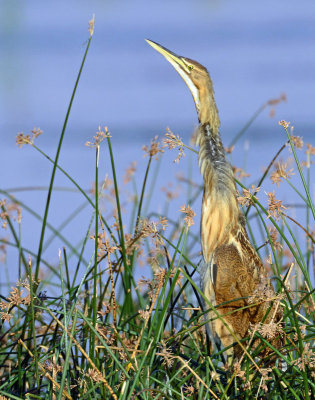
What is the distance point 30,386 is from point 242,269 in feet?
2.57

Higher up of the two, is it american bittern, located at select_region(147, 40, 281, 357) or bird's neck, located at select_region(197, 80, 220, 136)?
bird's neck, located at select_region(197, 80, 220, 136)

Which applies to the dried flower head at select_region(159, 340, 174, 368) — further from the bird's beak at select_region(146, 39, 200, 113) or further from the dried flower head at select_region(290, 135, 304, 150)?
the bird's beak at select_region(146, 39, 200, 113)

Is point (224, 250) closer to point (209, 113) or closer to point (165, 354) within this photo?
point (209, 113)

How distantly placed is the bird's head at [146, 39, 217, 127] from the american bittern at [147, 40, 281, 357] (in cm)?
2

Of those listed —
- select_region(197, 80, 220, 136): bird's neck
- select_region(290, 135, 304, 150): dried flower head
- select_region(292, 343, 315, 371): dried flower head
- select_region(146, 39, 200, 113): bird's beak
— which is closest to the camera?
select_region(292, 343, 315, 371): dried flower head

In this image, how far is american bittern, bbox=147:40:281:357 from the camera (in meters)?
2.59

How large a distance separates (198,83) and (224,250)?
26.8 inches

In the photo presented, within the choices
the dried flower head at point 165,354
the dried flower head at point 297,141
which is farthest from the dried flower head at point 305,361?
the dried flower head at point 297,141

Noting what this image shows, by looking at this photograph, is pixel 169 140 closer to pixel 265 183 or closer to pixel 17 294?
pixel 17 294

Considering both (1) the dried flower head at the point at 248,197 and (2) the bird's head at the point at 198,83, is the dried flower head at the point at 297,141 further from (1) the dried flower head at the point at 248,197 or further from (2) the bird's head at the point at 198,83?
(2) the bird's head at the point at 198,83

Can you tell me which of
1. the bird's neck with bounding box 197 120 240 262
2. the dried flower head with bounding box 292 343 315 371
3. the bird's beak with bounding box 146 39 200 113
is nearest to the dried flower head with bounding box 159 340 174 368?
the dried flower head with bounding box 292 343 315 371

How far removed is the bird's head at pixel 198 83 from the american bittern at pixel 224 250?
2cm

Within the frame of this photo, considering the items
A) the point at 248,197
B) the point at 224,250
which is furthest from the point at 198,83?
the point at 248,197

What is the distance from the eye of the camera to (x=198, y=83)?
295 centimetres
